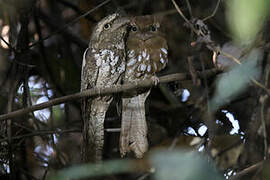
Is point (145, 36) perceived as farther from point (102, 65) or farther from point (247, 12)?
point (247, 12)

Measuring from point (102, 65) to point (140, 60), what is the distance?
285mm

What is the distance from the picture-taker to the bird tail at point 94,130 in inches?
102

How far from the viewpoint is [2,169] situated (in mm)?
2967

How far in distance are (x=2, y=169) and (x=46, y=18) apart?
5.72 ft

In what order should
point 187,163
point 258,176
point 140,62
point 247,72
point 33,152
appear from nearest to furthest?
point 187,163 < point 247,72 < point 258,176 < point 140,62 < point 33,152

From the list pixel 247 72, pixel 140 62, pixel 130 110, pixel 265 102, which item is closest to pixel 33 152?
pixel 130 110

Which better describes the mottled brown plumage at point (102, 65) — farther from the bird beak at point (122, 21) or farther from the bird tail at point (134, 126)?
the bird tail at point (134, 126)

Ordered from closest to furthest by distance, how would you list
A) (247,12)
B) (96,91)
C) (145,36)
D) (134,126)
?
(247,12) → (96,91) → (134,126) → (145,36)

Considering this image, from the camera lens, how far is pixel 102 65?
2.87 metres

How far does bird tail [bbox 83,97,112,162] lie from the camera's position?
2599 millimetres

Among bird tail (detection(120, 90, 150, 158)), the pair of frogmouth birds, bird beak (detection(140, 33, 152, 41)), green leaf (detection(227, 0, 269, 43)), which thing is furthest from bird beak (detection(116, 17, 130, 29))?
green leaf (detection(227, 0, 269, 43))

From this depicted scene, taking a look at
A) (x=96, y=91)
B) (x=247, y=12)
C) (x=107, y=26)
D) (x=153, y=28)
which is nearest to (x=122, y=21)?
(x=107, y=26)

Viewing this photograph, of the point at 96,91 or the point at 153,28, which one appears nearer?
the point at 96,91

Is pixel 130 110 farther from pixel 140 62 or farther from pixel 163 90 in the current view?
pixel 163 90
